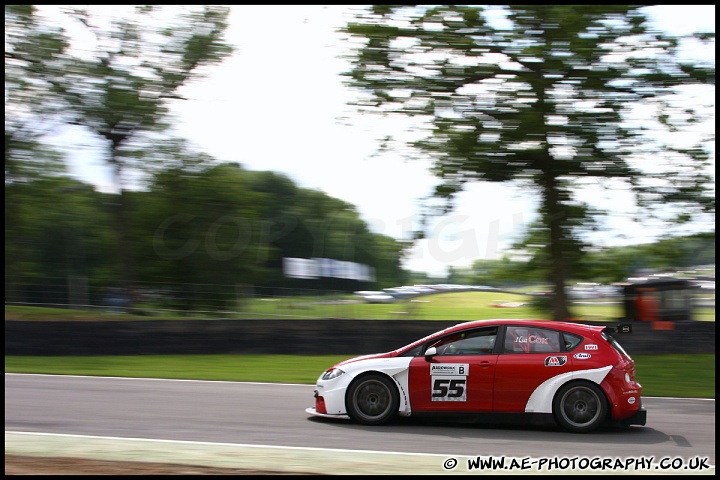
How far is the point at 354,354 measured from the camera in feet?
56.3

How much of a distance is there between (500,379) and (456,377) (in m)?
0.51

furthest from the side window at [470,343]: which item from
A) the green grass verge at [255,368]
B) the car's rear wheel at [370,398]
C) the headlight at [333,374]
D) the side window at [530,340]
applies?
the green grass verge at [255,368]

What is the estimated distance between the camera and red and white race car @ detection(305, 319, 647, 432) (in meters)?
8.27

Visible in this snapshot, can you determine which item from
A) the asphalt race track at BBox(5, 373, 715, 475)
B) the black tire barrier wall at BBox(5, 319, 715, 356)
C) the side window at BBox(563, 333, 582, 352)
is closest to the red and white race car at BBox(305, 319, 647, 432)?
the side window at BBox(563, 333, 582, 352)

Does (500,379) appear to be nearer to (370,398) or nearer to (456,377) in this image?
(456,377)

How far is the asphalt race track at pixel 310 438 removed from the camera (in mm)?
6731

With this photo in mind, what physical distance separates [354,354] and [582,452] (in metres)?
10.2

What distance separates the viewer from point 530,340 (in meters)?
8.63

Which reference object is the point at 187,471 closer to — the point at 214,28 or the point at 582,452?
the point at 582,452

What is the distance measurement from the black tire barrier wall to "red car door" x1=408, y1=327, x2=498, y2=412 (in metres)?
8.00

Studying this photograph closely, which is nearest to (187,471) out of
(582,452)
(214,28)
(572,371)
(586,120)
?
(582,452)

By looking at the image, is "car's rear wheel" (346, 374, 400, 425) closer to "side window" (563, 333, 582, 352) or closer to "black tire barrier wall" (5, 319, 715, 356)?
"side window" (563, 333, 582, 352)

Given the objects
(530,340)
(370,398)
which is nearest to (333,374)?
(370,398)

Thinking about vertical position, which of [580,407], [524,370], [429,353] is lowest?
[580,407]
